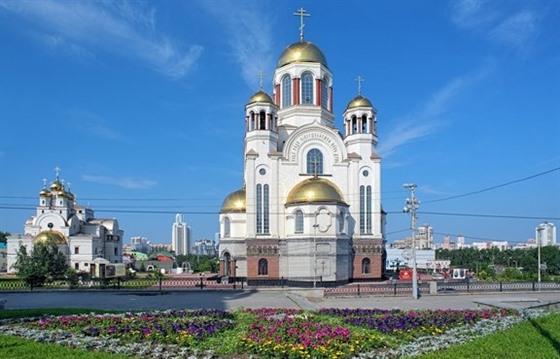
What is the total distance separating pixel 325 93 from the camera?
41125mm

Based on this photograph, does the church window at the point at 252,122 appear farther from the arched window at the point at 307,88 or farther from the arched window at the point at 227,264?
the arched window at the point at 227,264

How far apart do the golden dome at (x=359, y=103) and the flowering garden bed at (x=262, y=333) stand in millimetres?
25086

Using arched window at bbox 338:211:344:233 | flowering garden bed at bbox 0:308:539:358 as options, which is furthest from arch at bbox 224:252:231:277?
flowering garden bed at bbox 0:308:539:358

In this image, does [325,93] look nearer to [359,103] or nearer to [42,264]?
[359,103]

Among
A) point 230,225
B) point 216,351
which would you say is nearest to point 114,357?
point 216,351

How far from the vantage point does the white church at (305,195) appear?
3350 centimetres

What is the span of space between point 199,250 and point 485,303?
182 meters

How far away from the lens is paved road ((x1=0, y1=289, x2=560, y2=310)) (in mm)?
19703

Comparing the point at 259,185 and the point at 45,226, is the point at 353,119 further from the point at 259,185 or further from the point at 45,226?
the point at 45,226

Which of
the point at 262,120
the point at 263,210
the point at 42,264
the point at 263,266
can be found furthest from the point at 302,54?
the point at 42,264

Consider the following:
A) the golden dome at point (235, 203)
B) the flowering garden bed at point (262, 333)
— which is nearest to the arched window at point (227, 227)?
the golden dome at point (235, 203)

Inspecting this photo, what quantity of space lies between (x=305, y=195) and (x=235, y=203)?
21.8 ft

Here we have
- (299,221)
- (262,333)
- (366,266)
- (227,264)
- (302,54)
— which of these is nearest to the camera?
(262,333)

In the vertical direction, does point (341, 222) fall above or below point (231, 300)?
above
